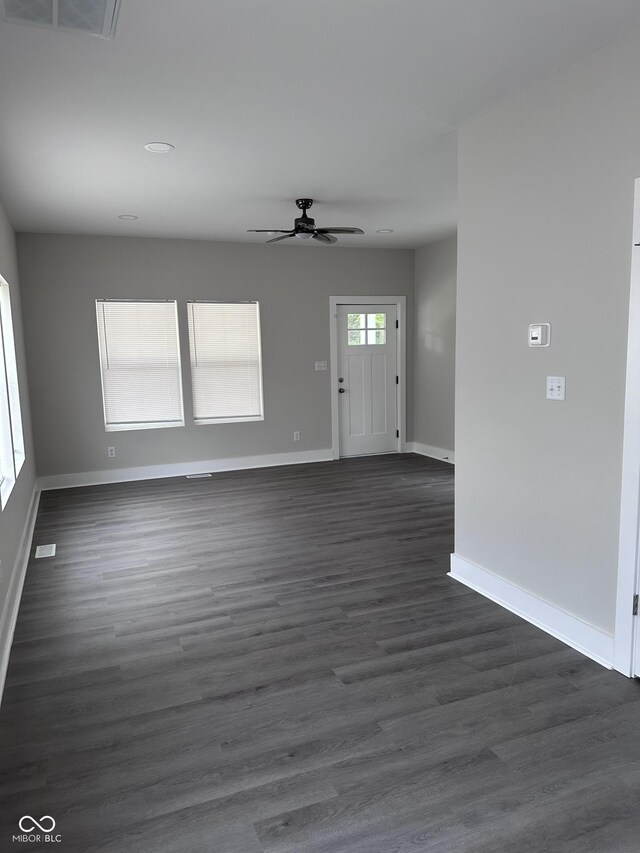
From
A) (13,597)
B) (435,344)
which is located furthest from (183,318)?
(13,597)

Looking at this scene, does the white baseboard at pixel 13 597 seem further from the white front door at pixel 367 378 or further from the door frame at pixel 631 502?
the white front door at pixel 367 378

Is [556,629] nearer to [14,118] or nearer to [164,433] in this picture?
[14,118]

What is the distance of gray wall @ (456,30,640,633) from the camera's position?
2443mm

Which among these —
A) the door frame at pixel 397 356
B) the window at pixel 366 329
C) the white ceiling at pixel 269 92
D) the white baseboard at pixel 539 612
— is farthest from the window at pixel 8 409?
the window at pixel 366 329

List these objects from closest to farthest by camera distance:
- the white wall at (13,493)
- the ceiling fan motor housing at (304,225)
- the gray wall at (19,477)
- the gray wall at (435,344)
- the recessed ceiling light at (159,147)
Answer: the white wall at (13,493) < the gray wall at (19,477) < the recessed ceiling light at (159,147) < the ceiling fan motor housing at (304,225) < the gray wall at (435,344)

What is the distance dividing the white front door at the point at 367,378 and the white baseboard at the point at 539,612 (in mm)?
4078

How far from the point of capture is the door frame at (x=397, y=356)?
7.34m

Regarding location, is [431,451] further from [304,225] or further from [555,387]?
[555,387]

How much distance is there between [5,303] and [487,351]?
3730 millimetres

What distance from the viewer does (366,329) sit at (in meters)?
7.55

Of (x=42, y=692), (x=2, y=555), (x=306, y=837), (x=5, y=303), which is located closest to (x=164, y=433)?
(x=5, y=303)

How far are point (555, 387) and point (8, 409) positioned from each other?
12.0 feet

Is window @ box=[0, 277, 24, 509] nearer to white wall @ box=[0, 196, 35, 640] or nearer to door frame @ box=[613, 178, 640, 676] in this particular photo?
white wall @ box=[0, 196, 35, 640]

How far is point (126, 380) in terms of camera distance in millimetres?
6500
